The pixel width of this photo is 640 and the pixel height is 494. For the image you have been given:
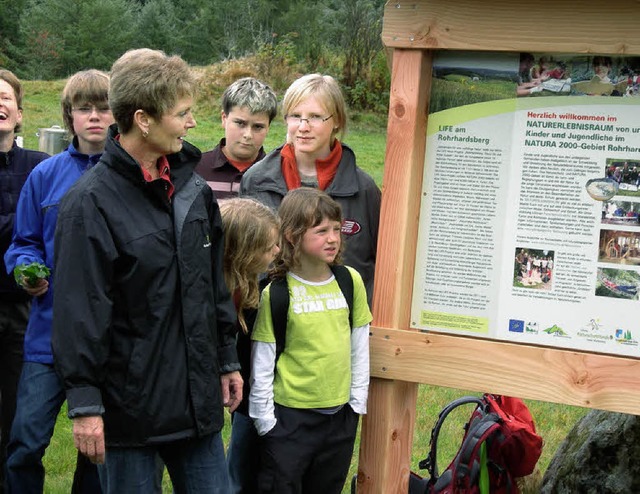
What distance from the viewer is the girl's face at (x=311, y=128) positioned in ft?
13.6

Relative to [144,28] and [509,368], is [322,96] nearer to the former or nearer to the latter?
[509,368]

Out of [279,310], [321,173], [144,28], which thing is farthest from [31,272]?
[144,28]

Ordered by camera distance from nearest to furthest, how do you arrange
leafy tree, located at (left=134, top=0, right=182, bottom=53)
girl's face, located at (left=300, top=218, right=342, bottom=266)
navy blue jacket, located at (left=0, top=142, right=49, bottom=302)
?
girl's face, located at (left=300, top=218, right=342, bottom=266), navy blue jacket, located at (left=0, top=142, right=49, bottom=302), leafy tree, located at (left=134, top=0, right=182, bottom=53)

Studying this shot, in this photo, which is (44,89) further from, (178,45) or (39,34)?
(178,45)

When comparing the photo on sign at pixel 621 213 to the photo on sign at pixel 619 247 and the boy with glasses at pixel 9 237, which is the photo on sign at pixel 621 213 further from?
the boy with glasses at pixel 9 237

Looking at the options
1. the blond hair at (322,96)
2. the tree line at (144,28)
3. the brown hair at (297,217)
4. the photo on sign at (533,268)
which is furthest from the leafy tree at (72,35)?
the photo on sign at (533,268)

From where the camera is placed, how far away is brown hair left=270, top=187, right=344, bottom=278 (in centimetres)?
372

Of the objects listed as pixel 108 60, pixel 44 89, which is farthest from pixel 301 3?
pixel 44 89

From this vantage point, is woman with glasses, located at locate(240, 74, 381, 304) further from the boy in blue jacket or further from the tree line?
the tree line

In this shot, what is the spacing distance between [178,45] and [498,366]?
137ft

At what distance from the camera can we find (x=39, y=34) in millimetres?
37969

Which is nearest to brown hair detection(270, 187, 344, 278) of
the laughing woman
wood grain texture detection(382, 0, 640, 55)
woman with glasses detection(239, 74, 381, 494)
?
woman with glasses detection(239, 74, 381, 494)

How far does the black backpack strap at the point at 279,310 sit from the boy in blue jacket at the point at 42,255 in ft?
3.11

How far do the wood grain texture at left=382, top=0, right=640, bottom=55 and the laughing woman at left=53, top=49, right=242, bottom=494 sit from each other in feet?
2.84
